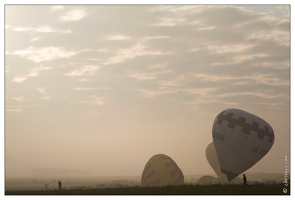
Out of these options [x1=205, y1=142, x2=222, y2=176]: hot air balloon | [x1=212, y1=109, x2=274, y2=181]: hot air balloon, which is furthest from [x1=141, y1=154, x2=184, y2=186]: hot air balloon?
[x1=205, y1=142, x2=222, y2=176]: hot air balloon

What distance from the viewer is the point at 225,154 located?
52125mm

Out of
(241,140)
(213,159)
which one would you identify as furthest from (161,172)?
(213,159)

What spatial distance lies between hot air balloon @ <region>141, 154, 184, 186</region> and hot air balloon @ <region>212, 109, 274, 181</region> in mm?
5118

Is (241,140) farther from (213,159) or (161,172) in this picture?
(213,159)

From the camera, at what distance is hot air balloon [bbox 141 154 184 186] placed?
2121 inches

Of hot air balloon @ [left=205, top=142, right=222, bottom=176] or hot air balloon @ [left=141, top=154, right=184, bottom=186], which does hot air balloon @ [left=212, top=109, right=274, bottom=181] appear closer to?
hot air balloon @ [left=141, top=154, right=184, bottom=186]

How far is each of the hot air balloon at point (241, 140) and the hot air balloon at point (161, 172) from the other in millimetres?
5118

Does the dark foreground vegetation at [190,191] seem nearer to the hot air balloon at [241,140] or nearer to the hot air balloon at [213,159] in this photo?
the hot air balloon at [241,140]

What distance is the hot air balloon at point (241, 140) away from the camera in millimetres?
51000

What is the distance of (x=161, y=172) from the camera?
2141 inches

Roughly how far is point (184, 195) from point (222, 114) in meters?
17.9

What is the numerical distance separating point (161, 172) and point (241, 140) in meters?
9.19

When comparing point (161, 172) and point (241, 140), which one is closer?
point (241, 140)
